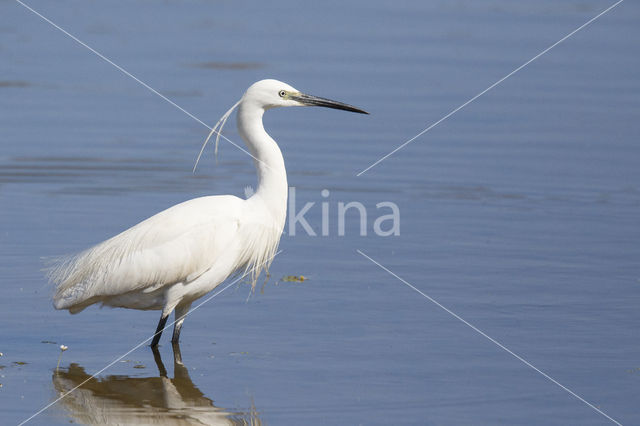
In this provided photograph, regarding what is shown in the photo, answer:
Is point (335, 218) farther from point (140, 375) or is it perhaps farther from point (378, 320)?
point (140, 375)

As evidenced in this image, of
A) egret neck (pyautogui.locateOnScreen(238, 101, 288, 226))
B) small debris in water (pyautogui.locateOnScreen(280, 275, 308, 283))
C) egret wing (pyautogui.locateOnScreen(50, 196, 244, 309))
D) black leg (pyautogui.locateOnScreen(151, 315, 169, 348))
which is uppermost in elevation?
egret neck (pyautogui.locateOnScreen(238, 101, 288, 226))

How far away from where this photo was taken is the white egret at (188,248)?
6645mm

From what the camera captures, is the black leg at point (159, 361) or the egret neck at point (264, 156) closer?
the black leg at point (159, 361)

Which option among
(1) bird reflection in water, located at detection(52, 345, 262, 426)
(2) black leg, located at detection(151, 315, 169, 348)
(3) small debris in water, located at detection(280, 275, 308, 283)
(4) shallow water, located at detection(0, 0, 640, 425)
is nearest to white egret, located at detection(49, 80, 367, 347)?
(2) black leg, located at detection(151, 315, 169, 348)

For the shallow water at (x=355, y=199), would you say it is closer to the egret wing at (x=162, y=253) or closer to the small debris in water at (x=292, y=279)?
the small debris in water at (x=292, y=279)

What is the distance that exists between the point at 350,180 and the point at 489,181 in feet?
4.86

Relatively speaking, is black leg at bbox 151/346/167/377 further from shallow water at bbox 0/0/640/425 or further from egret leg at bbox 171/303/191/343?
egret leg at bbox 171/303/191/343

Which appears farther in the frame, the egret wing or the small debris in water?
the small debris in water

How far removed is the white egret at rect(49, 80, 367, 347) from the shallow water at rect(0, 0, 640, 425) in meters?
0.38

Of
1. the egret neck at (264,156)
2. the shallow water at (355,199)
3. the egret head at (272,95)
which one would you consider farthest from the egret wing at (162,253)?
the egret head at (272,95)

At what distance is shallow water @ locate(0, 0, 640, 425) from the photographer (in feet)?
20.5

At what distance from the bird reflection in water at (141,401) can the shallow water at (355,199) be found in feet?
0.05

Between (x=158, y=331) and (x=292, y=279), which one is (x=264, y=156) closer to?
(x=158, y=331)

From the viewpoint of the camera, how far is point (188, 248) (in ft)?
21.6
